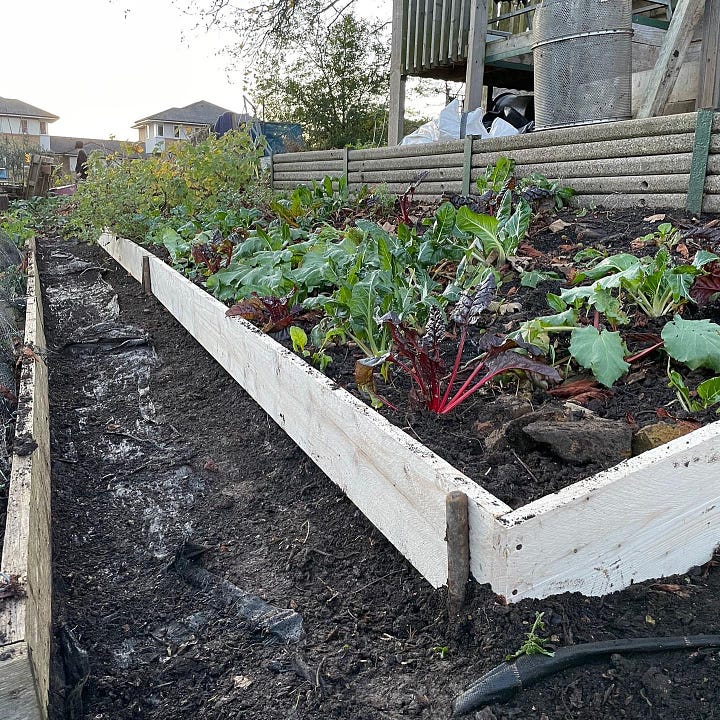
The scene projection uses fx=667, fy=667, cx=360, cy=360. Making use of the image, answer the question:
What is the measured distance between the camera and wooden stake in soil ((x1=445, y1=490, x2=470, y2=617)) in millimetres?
1556

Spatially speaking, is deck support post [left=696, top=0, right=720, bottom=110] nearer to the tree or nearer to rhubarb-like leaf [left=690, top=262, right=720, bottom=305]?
rhubarb-like leaf [left=690, top=262, right=720, bottom=305]

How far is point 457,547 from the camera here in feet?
5.22

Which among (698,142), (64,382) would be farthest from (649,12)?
(64,382)

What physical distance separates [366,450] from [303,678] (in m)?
0.68

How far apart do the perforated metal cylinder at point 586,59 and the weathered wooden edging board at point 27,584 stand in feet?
12.9

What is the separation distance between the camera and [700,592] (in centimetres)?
168

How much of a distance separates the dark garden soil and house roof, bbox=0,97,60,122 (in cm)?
6503

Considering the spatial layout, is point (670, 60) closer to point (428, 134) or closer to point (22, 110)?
point (428, 134)

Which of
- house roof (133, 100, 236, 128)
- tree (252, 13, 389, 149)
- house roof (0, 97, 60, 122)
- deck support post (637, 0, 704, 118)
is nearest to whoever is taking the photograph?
deck support post (637, 0, 704, 118)

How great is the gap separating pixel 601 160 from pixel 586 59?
93 centimetres

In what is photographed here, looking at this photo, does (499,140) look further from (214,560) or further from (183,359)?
(214,560)

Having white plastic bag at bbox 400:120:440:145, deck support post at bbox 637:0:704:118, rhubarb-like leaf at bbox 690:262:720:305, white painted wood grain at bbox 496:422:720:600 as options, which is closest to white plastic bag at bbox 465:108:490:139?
white plastic bag at bbox 400:120:440:145

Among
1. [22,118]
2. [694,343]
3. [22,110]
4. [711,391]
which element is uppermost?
[22,110]

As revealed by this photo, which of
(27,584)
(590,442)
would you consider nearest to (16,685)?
(27,584)
